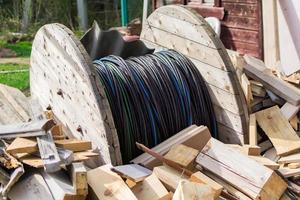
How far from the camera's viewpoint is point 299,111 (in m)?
4.53

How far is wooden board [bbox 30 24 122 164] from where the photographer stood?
3711 millimetres

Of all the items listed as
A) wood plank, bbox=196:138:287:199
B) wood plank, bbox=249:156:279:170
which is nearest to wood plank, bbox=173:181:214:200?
wood plank, bbox=196:138:287:199

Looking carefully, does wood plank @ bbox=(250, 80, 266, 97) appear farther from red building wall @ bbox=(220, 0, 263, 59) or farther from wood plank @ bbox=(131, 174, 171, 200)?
red building wall @ bbox=(220, 0, 263, 59)

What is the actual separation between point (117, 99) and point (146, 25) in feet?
5.09

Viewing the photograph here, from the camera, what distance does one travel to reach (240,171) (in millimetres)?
3512

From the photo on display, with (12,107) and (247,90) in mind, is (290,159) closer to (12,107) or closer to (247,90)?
(247,90)

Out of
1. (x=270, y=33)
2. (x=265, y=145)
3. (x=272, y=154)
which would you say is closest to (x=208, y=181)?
(x=272, y=154)

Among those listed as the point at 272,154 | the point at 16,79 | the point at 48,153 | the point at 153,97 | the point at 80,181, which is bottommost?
the point at 16,79

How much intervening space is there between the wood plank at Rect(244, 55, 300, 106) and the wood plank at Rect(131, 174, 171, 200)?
1788 millimetres

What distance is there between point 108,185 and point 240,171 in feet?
3.11

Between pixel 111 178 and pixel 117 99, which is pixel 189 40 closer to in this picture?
pixel 117 99

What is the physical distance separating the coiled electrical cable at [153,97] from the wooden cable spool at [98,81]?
0.52ft

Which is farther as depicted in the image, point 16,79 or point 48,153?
point 16,79

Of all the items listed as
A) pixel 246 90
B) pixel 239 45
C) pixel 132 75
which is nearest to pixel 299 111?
pixel 246 90
